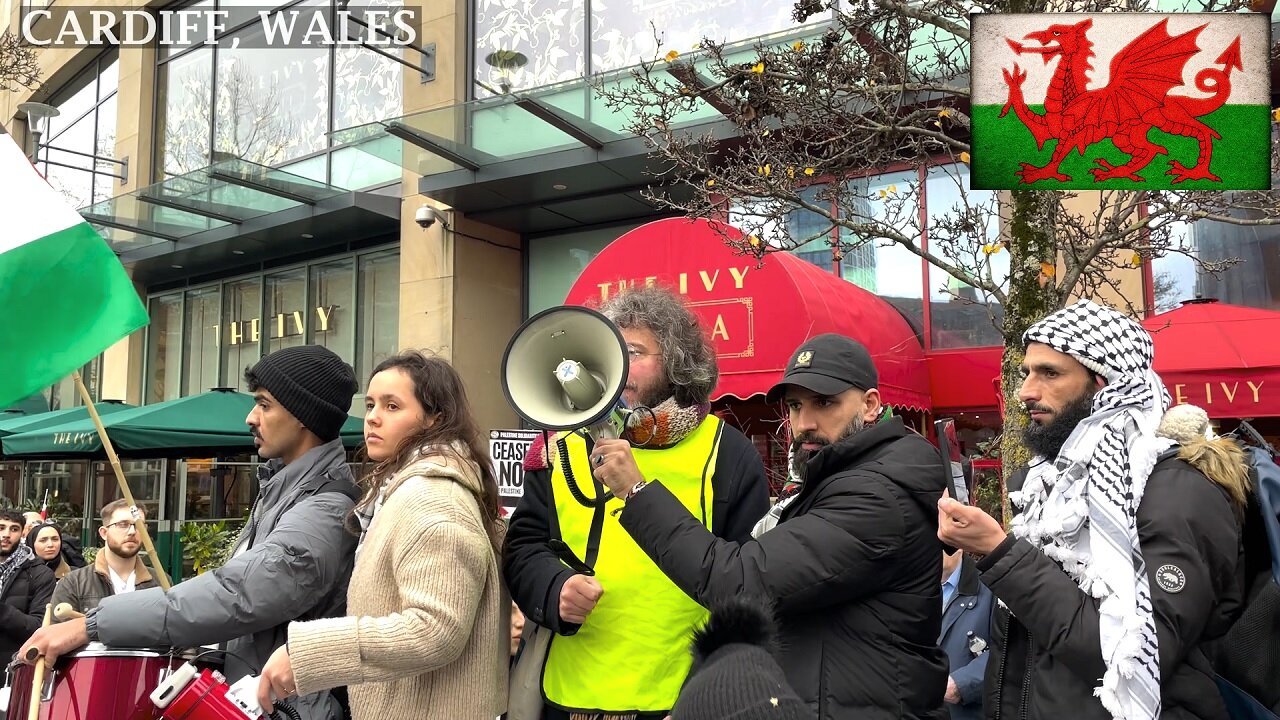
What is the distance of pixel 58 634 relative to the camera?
2.47 m

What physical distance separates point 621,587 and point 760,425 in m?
7.33

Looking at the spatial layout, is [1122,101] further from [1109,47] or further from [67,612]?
[67,612]

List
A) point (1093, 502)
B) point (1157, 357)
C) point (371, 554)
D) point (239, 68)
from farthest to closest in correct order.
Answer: point (239, 68) < point (1157, 357) < point (371, 554) < point (1093, 502)

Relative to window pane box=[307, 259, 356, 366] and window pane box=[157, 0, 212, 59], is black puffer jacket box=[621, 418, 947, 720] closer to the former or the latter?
window pane box=[307, 259, 356, 366]

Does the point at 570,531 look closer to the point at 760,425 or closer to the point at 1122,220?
the point at 1122,220

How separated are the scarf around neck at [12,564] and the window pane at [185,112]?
449 inches

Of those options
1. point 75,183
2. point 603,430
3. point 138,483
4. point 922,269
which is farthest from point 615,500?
point 75,183

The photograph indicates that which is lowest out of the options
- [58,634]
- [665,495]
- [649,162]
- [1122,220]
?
[58,634]

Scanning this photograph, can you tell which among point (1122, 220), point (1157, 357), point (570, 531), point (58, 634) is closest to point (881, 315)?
point (1157, 357)

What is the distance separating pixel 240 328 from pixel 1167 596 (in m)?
15.9

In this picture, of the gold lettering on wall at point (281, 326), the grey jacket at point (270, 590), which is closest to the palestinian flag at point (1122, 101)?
the grey jacket at point (270, 590)

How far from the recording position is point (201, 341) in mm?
16547

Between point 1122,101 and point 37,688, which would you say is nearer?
point 37,688

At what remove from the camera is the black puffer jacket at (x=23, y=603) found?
6.07 meters
